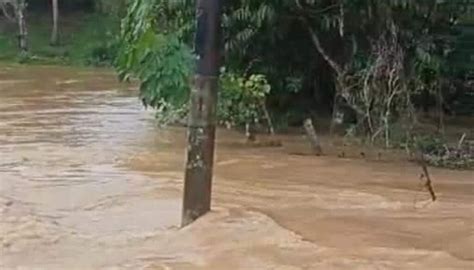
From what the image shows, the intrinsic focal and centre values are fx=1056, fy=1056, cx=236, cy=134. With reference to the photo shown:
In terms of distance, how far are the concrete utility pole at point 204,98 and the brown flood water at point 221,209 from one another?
421 mm

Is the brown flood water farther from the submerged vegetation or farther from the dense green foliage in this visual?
the dense green foliage

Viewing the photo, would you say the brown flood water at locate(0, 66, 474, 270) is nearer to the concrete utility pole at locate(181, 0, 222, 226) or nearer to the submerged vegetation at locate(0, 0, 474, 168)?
the concrete utility pole at locate(181, 0, 222, 226)

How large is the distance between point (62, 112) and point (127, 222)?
10179 millimetres

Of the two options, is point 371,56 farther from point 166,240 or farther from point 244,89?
point 166,240

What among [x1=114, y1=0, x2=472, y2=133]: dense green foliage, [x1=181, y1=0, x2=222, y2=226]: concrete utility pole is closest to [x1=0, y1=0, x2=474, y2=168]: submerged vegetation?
[x1=114, y1=0, x2=472, y2=133]: dense green foliage

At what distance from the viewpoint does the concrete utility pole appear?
7.28 m

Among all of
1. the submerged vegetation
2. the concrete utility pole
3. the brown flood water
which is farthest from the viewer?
the submerged vegetation

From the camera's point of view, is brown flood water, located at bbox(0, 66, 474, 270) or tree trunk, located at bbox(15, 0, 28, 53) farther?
tree trunk, located at bbox(15, 0, 28, 53)

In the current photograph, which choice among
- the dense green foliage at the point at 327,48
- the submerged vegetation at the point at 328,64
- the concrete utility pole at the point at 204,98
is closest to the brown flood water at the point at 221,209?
the concrete utility pole at the point at 204,98

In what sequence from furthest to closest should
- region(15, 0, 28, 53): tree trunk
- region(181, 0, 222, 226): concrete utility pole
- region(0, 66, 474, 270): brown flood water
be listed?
region(15, 0, 28, 53): tree trunk
region(181, 0, 222, 226): concrete utility pole
region(0, 66, 474, 270): brown flood water

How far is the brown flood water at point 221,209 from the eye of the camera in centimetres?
702

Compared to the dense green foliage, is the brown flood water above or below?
below

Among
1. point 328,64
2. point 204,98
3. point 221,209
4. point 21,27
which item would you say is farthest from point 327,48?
point 21,27

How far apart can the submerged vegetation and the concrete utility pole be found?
16.2 ft
